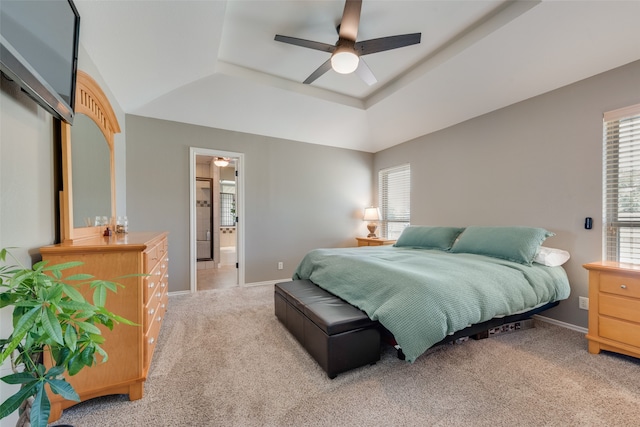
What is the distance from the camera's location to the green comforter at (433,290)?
1648mm

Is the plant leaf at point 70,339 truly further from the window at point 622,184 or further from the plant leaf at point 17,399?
the window at point 622,184

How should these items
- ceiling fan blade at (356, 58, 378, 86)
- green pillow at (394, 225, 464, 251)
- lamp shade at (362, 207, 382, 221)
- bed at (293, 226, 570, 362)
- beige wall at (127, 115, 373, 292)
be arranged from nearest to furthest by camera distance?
bed at (293, 226, 570, 362)
ceiling fan blade at (356, 58, 378, 86)
green pillow at (394, 225, 464, 251)
beige wall at (127, 115, 373, 292)
lamp shade at (362, 207, 382, 221)

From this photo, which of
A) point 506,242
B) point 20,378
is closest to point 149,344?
point 20,378

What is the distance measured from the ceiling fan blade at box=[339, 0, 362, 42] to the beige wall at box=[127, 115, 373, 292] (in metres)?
2.41

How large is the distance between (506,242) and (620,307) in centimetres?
86

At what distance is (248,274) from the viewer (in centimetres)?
408

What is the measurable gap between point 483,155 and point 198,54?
3.44 meters

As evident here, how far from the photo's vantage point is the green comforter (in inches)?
64.9

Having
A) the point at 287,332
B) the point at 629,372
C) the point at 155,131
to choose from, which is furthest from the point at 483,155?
the point at 155,131

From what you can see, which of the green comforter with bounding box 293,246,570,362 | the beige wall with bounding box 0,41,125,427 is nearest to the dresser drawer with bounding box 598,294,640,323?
the green comforter with bounding box 293,246,570,362

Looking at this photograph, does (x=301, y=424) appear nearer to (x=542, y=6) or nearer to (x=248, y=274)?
(x=248, y=274)

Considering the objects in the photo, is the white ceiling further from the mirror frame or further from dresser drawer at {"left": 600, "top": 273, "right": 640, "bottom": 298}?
dresser drawer at {"left": 600, "top": 273, "right": 640, "bottom": 298}

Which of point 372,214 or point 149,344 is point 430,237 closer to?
point 372,214

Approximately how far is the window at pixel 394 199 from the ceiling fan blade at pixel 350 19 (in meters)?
2.82
